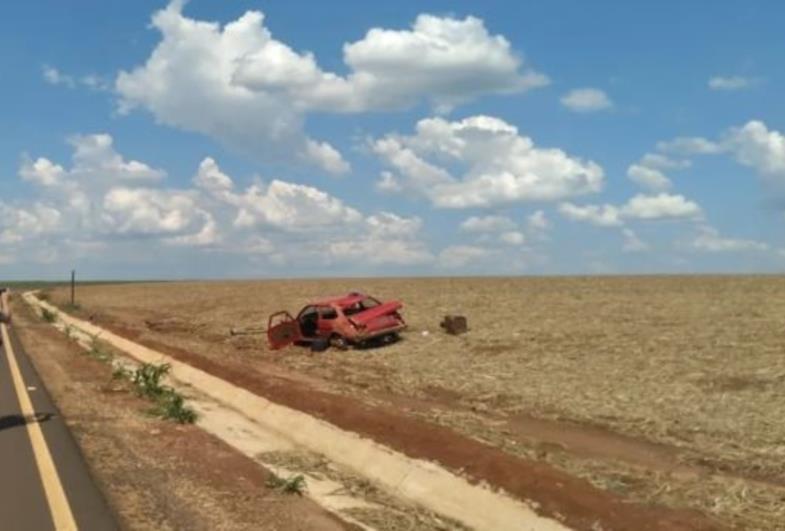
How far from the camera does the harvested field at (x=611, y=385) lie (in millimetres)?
10172

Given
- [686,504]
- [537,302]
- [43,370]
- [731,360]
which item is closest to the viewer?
[686,504]

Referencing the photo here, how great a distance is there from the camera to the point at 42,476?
10.4m

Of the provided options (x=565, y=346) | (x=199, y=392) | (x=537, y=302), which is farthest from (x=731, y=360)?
(x=537, y=302)

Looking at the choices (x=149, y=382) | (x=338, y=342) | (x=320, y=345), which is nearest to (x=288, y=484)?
(x=149, y=382)

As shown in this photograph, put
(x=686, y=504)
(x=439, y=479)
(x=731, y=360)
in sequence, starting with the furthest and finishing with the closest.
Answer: (x=731, y=360) < (x=439, y=479) < (x=686, y=504)

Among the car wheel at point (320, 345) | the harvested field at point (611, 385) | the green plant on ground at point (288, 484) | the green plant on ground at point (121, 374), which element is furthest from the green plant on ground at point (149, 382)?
the green plant on ground at point (288, 484)

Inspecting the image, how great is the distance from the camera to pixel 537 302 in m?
40.6

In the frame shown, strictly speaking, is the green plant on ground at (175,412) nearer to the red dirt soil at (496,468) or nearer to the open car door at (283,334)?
the red dirt soil at (496,468)

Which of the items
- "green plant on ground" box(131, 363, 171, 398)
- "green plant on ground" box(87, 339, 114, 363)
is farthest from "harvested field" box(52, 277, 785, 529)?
"green plant on ground" box(131, 363, 171, 398)

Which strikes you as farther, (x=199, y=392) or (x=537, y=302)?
(x=537, y=302)

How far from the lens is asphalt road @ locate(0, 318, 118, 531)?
28.0 feet

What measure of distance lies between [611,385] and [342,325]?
11.6 meters

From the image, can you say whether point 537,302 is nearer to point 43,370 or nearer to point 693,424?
point 43,370

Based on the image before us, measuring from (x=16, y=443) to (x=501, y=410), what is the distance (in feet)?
23.9
